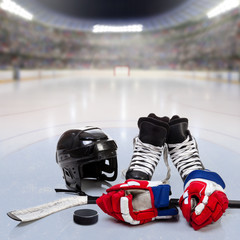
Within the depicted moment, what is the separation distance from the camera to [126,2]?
102 ft

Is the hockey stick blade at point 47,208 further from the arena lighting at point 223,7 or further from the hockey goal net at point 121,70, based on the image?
the hockey goal net at point 121,70

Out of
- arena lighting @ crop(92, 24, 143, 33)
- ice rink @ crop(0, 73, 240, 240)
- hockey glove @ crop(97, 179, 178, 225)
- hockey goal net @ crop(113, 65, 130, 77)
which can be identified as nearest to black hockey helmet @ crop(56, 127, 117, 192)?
ice rink @ crop(0, 73, 240, 240)

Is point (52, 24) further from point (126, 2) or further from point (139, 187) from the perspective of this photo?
point (139, 187)

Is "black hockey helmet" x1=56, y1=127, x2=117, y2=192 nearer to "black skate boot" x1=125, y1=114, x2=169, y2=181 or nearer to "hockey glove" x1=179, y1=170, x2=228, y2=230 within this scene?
"black skate boot" x1=125, y1=114, x2=169, y2=181

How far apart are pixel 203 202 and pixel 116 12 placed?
114ft

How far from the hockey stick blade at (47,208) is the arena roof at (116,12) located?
1086 inches

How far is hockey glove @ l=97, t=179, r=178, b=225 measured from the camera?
3.03ft

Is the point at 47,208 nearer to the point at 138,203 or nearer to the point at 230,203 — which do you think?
the point at 138,203

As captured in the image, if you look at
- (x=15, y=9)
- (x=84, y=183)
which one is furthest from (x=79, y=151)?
(x=15, y=9)

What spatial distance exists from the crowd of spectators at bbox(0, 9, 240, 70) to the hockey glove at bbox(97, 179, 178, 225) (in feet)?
55.4

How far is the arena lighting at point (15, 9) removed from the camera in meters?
21.7

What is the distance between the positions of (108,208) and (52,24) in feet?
119

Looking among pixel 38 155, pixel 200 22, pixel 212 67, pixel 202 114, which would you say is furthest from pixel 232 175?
pixel 200 22

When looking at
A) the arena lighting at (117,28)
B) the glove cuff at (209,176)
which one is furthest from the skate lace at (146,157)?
the arena lighting at (117,28)
